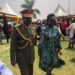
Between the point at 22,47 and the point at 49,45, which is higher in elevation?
the point at 22,47

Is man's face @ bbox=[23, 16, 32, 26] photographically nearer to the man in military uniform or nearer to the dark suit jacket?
the man in military uniform

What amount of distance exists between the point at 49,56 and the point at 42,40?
553mm

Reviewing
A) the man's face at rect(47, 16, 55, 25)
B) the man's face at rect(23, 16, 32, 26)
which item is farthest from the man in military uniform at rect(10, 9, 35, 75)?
the man's face at rect(47, 16, 55, 25)

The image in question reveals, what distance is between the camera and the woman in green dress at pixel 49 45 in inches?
366

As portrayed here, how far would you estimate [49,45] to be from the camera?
31.2ft

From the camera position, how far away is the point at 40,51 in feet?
32.0

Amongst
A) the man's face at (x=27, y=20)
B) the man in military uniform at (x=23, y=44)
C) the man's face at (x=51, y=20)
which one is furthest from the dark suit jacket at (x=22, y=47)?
the man's face at (x=51, y=20)

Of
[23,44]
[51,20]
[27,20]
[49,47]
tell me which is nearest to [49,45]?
[49,47]

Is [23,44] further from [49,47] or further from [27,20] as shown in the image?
[49,47]

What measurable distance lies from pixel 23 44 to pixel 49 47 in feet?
6.08

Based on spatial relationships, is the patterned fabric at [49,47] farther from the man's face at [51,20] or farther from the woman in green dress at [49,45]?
the man's face at [51,20]

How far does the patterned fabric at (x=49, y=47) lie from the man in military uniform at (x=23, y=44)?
4.83 feet

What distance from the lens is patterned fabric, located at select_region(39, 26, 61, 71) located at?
30.6 feet

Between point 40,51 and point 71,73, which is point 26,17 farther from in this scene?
point 71,73
